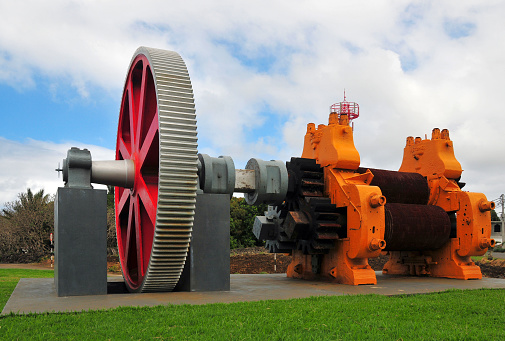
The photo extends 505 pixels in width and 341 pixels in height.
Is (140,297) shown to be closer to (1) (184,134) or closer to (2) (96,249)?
(2) (96,249)

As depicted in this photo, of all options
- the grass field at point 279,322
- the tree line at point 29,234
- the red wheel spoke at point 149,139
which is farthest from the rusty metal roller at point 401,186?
the tree line at point 29,234

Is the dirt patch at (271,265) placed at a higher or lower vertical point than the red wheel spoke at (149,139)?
lower

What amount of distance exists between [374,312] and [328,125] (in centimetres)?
601

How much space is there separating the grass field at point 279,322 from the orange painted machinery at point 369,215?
11.3 ft

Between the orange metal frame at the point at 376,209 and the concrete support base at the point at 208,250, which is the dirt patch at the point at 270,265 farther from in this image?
the concrete support base at the point at 208,250

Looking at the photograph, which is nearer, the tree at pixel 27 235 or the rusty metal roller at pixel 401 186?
the rusty metal roller at pixel 401 186

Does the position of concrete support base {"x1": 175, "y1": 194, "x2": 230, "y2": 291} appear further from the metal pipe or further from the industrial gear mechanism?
the metal pipe

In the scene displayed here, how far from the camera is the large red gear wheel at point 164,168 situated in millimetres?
6895

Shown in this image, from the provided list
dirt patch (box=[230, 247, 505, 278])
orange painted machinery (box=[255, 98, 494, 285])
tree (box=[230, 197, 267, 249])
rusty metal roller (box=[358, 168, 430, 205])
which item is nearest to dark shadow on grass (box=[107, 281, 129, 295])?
orange painted machinery (box=[255, 98, 494, 285])

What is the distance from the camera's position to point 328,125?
37.1 ft

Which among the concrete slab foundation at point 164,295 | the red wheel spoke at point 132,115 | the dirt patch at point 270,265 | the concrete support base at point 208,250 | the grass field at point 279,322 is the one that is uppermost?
the red wheel spoke at point 132,115

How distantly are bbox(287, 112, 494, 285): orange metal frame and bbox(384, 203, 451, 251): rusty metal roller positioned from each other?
0.48 metres

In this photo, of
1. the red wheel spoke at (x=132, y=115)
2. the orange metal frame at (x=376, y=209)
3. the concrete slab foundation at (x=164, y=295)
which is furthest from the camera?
the orange metal frame at (x=376, y=209)

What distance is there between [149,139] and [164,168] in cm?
108
